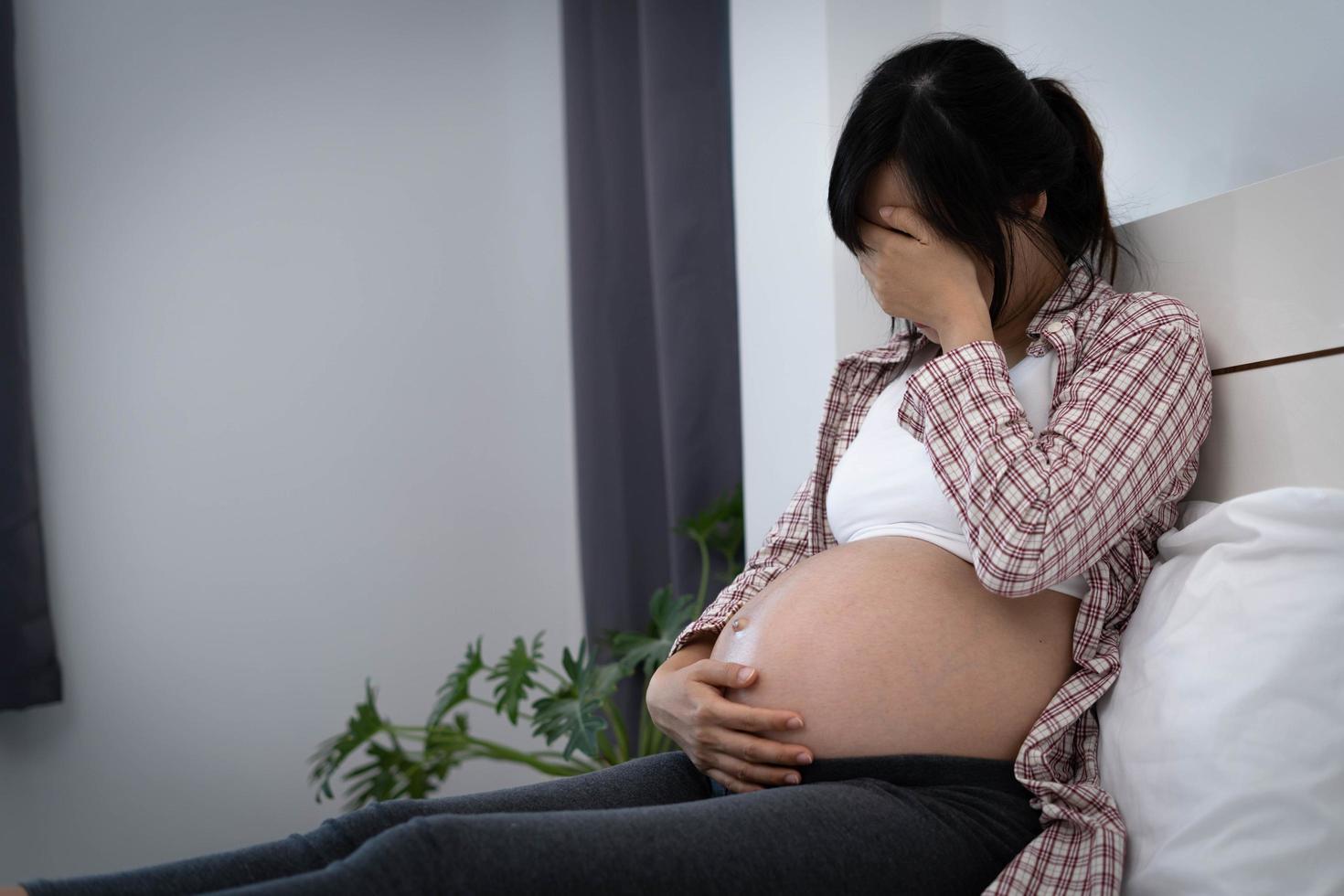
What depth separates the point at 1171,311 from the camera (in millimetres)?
926

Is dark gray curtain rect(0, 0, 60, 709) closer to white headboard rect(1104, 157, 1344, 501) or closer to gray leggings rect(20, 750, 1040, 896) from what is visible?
gray leggings rect(20, 750, 1040, 896)

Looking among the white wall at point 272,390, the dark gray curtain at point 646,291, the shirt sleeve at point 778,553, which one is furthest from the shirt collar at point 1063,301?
the white wall at point 272,390

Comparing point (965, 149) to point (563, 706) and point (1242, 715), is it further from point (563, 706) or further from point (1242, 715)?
point (563, 706)

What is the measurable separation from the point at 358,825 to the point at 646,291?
1.48 m

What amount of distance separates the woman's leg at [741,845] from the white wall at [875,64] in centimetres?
58

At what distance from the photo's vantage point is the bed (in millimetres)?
722

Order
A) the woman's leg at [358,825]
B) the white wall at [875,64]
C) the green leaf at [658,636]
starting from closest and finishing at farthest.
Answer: the woman's leg at [358,825]
the white wall at [875,64]
the green leaf at [658,636]

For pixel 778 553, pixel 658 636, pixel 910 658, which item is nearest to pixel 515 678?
pixel 658 636

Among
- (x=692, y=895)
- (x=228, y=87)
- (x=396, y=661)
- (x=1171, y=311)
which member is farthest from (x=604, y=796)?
(x=228, y=87)

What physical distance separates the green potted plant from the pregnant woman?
49 cm

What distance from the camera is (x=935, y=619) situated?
878mm

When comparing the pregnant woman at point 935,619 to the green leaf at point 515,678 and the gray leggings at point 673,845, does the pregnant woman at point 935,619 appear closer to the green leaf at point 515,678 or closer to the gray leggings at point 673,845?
A: the gray leggings at point 673,845

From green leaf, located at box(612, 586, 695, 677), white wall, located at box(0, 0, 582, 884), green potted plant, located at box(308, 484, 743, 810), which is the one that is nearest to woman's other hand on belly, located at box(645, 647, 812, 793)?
green potted plant, located at box(308, 484, 743, 810)

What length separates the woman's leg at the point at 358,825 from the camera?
0.73 m
